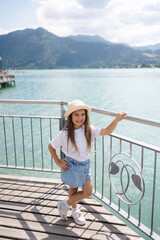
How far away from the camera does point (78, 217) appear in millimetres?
2682

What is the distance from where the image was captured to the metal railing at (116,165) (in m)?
2.40

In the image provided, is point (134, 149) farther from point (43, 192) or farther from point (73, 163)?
point (73, 163)

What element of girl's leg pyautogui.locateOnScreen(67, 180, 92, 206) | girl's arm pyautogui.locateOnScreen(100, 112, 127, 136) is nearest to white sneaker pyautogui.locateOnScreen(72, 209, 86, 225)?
girl's leg pyautogui.locateOnScreen(67, 180, 92, 206)

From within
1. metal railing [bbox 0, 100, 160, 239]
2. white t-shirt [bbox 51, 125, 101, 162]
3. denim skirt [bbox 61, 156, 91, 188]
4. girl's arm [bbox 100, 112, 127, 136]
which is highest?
girl's arm [bbox 100, 112, 127, 136]

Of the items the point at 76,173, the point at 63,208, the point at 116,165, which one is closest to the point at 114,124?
the point at 116,165

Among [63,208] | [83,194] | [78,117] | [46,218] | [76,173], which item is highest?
[78,117]

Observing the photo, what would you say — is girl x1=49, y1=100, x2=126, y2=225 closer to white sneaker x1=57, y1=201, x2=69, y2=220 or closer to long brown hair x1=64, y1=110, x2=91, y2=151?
long brown hair x1=64, y1=110, x2=91, y2=151

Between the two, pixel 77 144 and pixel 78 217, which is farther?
pixel 78 217

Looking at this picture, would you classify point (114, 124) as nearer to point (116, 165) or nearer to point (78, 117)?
point (78, 117)

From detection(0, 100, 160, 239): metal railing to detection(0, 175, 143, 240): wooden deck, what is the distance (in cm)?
16

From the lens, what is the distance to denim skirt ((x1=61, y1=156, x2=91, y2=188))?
2461 mm

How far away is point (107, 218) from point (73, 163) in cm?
86

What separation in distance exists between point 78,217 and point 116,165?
0.77 m

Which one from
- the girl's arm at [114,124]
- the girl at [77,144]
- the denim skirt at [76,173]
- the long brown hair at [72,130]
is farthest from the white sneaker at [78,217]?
the girl's arm at [114,124]
